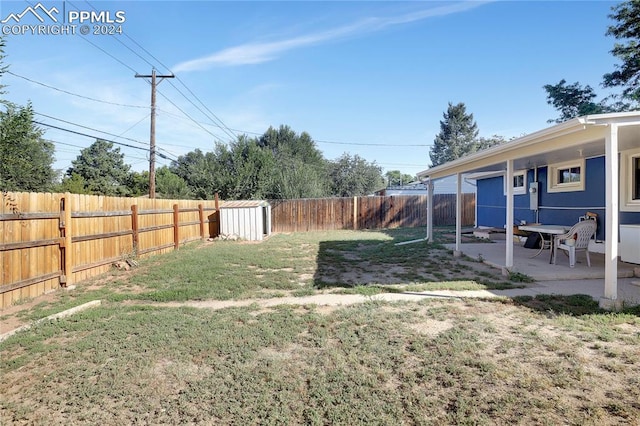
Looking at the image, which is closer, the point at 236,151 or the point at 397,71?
the point at 397,71

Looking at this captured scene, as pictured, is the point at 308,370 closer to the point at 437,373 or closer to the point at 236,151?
the point at 437,373

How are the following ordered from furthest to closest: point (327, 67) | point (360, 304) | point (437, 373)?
1. point (327, 67)
2. point (360, 304)
3. point (437, 373)

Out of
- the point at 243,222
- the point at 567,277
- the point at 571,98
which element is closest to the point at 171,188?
the point at 243,222

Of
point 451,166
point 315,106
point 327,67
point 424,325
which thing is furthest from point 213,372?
point 315,106

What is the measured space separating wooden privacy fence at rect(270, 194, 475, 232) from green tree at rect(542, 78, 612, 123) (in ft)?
26.0

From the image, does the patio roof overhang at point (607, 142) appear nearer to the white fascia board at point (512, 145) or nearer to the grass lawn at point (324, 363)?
the white fascia board at point (512, 145)

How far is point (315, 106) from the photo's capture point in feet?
73.4

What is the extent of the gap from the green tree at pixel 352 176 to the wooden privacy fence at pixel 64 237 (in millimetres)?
27222

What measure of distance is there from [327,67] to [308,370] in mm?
14420

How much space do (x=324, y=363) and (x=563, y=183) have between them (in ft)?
29.1

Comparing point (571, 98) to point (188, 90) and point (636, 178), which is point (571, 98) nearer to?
point (636, 178)

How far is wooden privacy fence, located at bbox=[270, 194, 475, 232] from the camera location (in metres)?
18.0

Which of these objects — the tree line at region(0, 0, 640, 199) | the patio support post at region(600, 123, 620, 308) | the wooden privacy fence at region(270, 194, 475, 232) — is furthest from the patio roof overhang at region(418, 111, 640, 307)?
the wooden privacy fence at region(270, 194, 475, 232)

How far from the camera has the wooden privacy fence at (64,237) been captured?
482 cm
